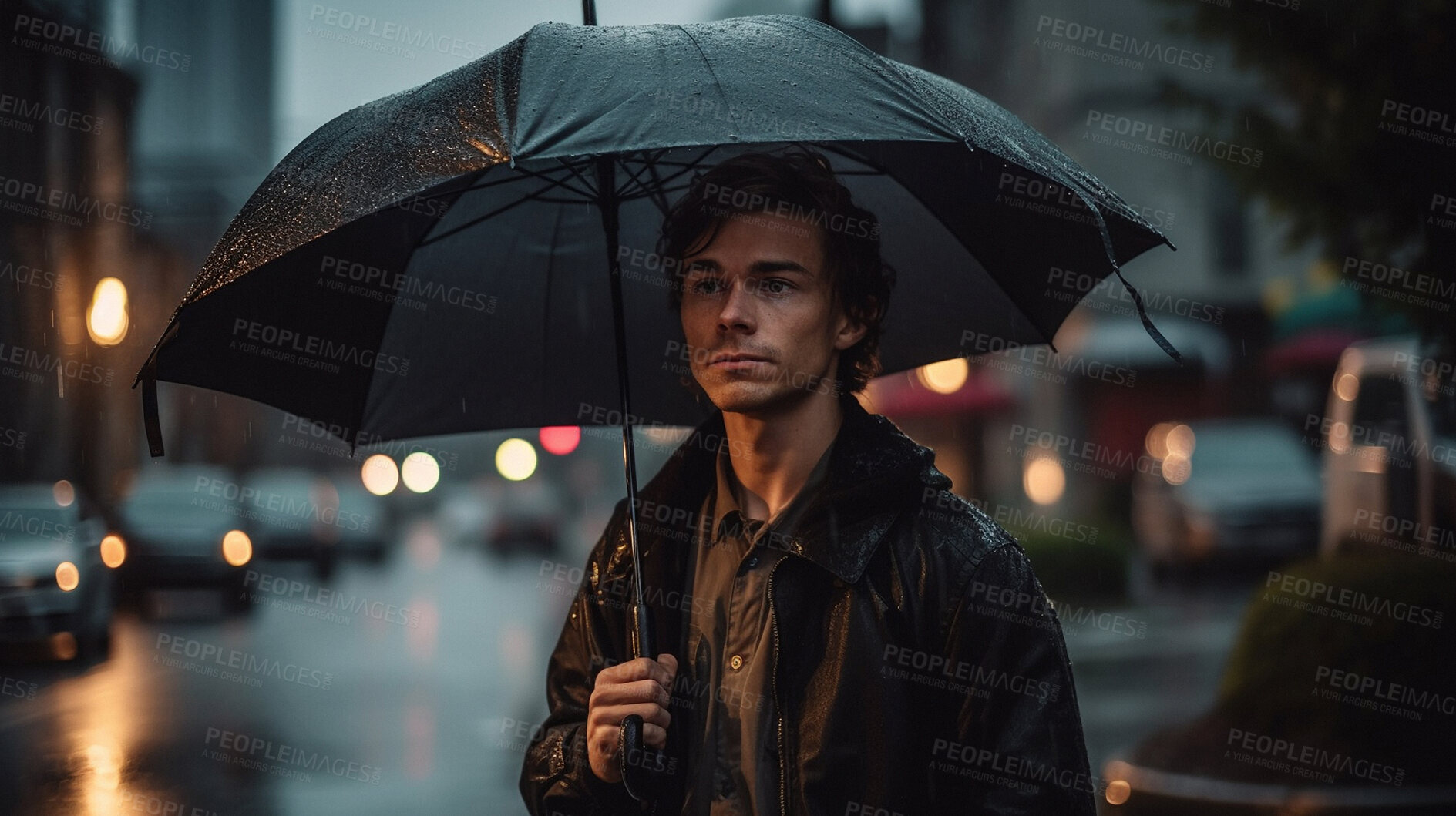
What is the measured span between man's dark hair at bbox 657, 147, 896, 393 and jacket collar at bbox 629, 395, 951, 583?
175mm

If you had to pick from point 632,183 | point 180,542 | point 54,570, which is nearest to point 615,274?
point 632,183

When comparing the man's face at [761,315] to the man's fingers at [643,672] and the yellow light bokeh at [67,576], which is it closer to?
the man's fingers at [643,672]

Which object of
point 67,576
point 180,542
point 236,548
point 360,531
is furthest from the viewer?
point 360,531

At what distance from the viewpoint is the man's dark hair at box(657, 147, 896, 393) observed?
265 cm

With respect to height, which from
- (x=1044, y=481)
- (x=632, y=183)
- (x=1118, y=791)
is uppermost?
(x=632, y=183)

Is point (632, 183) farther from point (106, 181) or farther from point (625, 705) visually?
point (106, 181)

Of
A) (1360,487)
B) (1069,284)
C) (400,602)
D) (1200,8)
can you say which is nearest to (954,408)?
(400,602)

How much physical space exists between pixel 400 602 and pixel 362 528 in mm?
10235

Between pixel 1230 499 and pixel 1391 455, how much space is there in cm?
544

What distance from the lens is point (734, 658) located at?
2.49 metres

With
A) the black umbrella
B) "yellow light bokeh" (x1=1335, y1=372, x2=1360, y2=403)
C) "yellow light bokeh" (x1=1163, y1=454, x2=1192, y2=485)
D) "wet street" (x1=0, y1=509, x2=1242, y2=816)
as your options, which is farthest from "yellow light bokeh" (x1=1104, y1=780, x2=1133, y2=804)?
"yellow light bokeh" (x1=1163, y1=454, x2=1192, y2=485)

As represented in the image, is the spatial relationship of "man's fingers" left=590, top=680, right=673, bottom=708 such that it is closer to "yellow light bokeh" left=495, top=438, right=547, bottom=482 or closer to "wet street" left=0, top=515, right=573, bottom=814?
"wet street" left=0, top=515, right=573, bottom=814

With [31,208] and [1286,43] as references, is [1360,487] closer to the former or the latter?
[1286,43]

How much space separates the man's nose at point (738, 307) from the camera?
2578 mm
